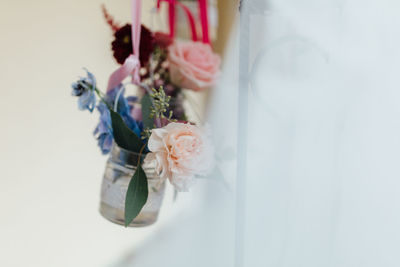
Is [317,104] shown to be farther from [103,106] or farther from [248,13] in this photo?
[103,106]

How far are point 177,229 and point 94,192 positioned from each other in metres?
0.29

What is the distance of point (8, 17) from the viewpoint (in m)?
0.94

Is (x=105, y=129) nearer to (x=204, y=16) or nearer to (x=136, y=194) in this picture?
(x=136, y=194)

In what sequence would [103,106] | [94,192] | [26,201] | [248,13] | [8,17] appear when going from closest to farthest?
[248,13] < [103,106] < [8,17] < [26,201] < [94,192]

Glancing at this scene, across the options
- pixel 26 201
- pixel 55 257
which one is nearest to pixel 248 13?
pixel 26 201

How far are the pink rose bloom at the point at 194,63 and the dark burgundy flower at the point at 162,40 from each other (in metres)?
0.03

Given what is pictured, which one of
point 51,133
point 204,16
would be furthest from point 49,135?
point 204,16

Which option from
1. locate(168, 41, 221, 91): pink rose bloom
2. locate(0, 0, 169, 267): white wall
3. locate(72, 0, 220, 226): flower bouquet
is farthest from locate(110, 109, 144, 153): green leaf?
locate(0, 0, 169, 267): white wall

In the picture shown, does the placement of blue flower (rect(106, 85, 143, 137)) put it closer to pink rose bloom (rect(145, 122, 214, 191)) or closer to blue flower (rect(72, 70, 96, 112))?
blue flower (rect(72, 70, 96, 112))

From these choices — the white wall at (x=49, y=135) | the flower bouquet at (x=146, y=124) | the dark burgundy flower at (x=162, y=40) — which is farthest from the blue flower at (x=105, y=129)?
the white wall at (x=49, y=135)

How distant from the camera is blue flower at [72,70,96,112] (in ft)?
2.29

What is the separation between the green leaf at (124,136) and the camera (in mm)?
673

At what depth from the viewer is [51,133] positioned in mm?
1100

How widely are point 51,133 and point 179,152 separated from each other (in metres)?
0.65
